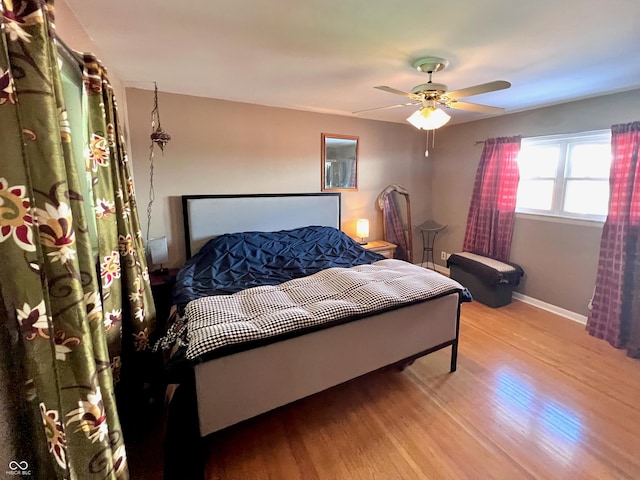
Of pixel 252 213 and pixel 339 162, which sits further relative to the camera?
pixel 339 162

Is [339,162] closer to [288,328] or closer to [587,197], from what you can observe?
[587,197]

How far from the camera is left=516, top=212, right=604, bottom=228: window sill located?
2969 mm

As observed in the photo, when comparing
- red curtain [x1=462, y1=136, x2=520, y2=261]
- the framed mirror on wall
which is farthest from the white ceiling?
the framed mirror on wall

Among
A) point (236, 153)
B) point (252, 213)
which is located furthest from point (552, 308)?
point (236, 153)

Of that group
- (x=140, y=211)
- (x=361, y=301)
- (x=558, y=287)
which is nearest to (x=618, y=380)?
(x=558, y=287)

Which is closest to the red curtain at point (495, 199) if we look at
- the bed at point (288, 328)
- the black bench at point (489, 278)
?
the black bench at point (489, 278)

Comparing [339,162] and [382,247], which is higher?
[339,162]

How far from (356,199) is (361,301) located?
2574 mm

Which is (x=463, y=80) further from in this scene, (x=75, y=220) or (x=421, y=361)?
(x=75, y=220)

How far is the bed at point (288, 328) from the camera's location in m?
1.47

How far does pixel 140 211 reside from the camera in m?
3.00

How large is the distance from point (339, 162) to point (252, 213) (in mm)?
1389

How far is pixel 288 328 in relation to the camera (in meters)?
1.57

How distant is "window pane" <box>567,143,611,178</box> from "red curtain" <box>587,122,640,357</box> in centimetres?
20
